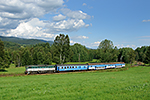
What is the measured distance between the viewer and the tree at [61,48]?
53.6 meters

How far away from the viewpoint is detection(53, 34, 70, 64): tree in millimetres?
53622

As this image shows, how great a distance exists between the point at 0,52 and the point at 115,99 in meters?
56.9

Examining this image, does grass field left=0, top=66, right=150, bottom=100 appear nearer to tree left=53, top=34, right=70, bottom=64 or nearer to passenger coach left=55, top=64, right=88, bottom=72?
passenger coach left=55, top=64, right=88, bottom=72

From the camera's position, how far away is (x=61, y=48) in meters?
53.9

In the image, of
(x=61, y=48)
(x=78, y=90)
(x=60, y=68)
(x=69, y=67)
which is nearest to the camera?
(x=78, y=90)

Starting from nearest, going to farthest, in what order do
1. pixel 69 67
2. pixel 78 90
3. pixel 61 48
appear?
pixel 78 90 < pixel 69 67 < pixel 61 48

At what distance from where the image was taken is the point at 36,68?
3672 centimetres

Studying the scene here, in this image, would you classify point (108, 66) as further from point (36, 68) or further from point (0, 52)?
point (0, 52)

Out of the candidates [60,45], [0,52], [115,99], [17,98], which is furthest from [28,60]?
[115,99]

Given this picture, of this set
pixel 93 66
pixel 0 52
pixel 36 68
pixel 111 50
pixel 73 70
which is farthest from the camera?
pixel 111 50

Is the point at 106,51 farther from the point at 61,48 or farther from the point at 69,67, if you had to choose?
the point at 69,67

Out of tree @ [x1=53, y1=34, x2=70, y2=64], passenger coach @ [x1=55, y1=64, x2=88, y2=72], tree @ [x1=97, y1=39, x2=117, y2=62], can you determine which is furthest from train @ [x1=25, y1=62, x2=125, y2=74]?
tree @ [x1=97, y1=39, x2=117, y2=62]

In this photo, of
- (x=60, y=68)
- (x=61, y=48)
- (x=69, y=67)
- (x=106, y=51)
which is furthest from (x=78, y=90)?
(x=106, y=51)

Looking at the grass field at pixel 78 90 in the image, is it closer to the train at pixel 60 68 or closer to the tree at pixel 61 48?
the train at pixel 60 68
